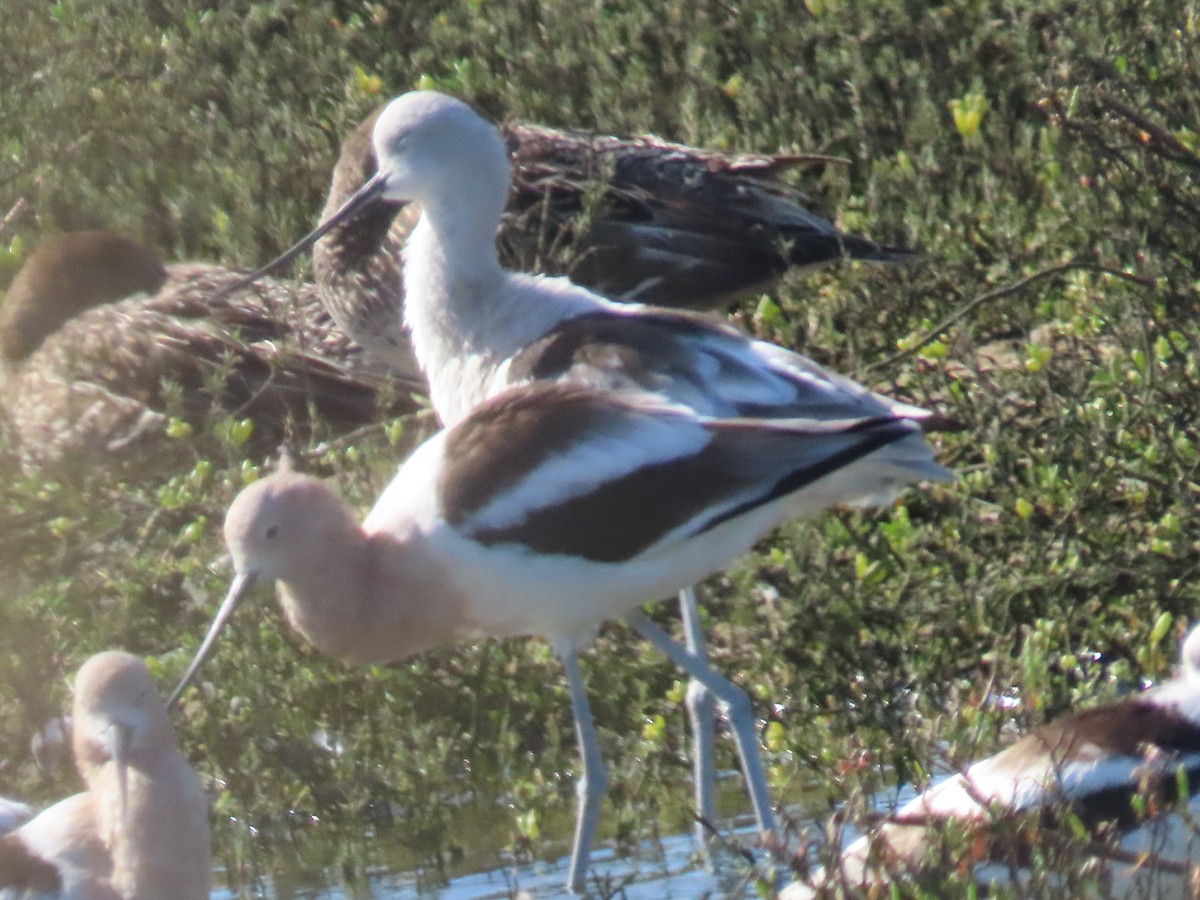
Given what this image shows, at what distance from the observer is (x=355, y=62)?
10.4m

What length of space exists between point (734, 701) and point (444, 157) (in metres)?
2.04

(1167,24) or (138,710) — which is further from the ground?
(1167,24)

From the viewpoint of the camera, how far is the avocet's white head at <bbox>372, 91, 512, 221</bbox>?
279 inches

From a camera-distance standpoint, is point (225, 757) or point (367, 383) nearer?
point (225, 757)

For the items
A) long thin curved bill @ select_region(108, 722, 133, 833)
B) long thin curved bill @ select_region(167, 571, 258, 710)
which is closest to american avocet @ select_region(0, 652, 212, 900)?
long thin curved bill @ select_region(108, 722, 133, 833)

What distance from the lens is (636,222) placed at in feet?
27.9

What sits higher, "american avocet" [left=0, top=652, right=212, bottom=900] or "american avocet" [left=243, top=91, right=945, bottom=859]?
"american avocet" [left=243, top=91, right=945, bottom=859]

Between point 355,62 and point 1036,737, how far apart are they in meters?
6.58

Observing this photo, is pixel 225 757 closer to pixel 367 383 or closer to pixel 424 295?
pixel 424 295

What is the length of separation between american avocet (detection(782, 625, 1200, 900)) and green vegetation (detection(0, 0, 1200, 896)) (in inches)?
7.8

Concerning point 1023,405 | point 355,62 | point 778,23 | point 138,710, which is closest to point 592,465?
point 138,710

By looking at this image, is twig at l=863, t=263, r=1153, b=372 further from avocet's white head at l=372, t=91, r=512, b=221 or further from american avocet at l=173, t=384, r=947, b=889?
avocet's white head at l=372, t=91, r=512, b=221

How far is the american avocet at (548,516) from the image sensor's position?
18.3 ft

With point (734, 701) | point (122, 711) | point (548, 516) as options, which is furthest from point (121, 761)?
point (734, 701)
